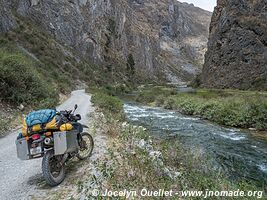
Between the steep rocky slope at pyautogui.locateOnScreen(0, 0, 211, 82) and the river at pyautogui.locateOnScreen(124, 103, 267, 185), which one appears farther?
the steep rocky slope at pyautogui.locateOnScreen(0, 0, 211, 82)

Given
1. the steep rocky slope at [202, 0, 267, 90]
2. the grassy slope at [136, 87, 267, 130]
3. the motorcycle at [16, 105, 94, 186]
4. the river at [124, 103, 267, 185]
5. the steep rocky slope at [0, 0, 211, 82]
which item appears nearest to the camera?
the motorcycle at [16, 105, 94, 186]

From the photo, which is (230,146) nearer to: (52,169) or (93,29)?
(52,169)

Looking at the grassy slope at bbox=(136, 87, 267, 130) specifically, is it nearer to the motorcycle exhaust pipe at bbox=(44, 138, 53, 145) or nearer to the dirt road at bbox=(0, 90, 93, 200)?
the dirt road at bbox=(0, 90, 93, 200)

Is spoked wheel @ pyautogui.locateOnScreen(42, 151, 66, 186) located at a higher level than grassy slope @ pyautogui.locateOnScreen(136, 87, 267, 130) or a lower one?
higher

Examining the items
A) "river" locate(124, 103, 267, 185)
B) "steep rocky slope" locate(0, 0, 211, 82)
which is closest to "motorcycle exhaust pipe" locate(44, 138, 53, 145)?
"river" locate(124, 103, 267, 185)

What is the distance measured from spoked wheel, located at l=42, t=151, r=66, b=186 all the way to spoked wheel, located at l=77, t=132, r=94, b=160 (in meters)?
1.17

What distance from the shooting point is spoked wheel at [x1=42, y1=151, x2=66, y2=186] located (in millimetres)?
5773

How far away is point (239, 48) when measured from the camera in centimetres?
5309

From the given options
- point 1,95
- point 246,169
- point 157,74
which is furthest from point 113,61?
point 246,169

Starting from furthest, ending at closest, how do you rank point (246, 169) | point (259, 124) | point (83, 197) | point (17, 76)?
point (259, 124), point (17, 76), point (246, 169), point (83, 197)

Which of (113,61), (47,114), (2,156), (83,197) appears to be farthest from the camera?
(113,61)

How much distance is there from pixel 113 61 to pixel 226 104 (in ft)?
245

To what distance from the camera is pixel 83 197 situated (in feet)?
16.8

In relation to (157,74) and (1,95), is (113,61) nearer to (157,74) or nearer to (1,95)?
(157,74)
